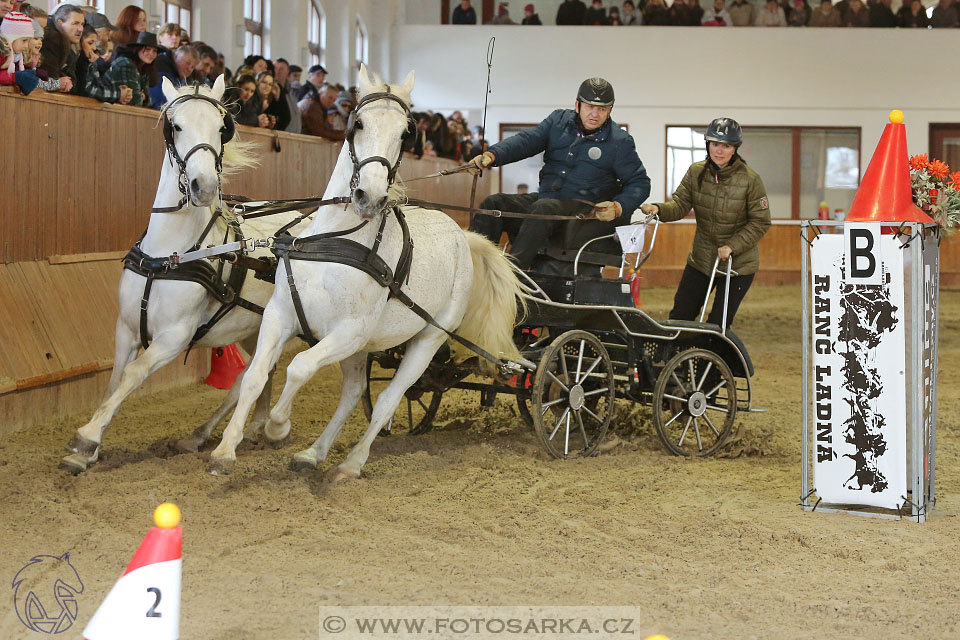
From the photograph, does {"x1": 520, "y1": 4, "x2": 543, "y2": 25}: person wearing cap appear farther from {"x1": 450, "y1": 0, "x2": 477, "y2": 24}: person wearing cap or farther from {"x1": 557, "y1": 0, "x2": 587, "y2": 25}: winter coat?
{"x1": 450, "y1": 0, "x2": 477, "y2": 24}: person wearing cap

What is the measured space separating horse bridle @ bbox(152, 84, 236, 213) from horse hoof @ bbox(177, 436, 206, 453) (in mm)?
1282

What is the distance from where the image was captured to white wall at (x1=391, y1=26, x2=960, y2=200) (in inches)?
817

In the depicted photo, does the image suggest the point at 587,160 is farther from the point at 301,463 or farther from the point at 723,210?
the point at 301,463

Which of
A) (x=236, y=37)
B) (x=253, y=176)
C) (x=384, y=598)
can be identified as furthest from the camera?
(x=236, y=37)

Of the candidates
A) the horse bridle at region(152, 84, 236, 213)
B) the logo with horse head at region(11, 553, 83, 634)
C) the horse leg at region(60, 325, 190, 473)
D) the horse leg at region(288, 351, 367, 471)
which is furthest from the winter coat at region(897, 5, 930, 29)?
the logo with horse head at region(11, 553, 83, 634)

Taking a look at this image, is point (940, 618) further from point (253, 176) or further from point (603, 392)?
point (253, 176)

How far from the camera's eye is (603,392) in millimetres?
6168

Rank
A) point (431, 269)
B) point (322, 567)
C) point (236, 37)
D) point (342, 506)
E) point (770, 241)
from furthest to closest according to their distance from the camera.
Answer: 1. point (770, 241)
2. point (236, 37)
3. point (431, 269)
4. point (342, 506)
5. point (322, 567)

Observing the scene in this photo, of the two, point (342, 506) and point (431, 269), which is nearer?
point (342, 506)

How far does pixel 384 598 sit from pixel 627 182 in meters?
3.32

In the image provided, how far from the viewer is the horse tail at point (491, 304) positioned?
220 inches

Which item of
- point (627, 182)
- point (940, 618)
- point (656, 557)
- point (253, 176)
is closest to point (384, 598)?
point (656, 557)

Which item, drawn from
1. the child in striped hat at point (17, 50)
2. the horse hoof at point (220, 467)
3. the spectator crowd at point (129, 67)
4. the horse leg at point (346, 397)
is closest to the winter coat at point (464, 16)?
the spectator crowd at point (129, 67)

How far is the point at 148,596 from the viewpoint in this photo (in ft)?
7.98
